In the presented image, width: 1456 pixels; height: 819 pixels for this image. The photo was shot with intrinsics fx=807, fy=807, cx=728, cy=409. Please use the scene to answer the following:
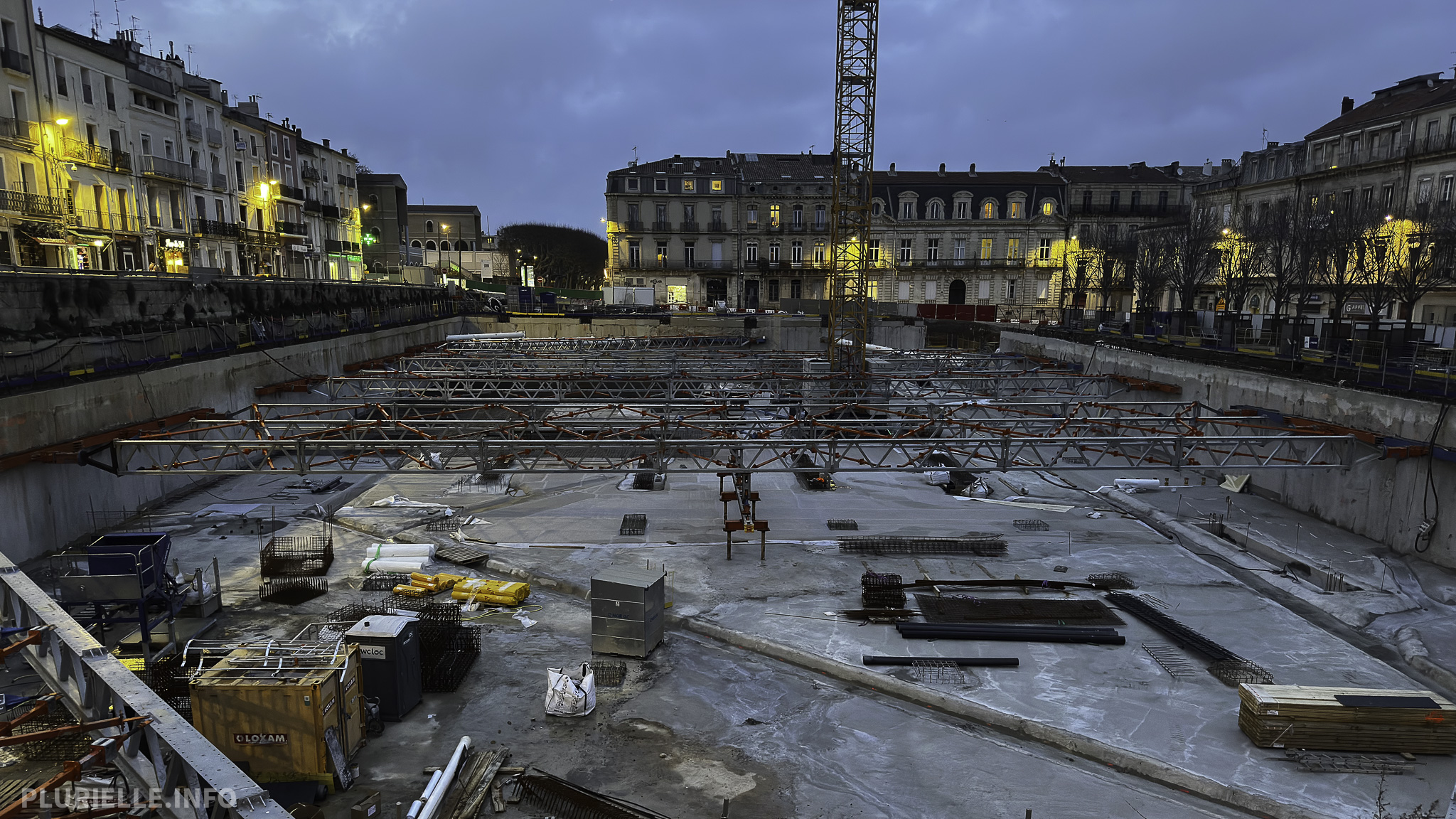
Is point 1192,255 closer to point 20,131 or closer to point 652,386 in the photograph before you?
point 652,386

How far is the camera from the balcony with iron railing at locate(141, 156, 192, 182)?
46594 millimetres

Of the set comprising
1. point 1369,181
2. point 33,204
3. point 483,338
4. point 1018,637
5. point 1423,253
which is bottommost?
point 1018,637

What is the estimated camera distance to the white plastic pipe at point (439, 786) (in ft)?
32.0

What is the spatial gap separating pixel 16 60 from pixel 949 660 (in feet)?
160

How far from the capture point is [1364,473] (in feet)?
69.6

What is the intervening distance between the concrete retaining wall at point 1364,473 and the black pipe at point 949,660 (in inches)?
446

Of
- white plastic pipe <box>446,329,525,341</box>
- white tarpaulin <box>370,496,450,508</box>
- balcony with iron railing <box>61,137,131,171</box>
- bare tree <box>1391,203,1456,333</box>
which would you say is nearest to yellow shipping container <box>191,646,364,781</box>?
white tarpaulin <box>370,496,450,508</box>

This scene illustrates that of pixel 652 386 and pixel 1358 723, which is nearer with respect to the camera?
pixel 1358 723

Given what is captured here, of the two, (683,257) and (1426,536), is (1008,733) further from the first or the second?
(683,257)

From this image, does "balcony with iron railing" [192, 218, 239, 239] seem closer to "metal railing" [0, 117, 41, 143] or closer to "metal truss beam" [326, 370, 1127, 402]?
"metal railing" [0, 117, 41, 143]

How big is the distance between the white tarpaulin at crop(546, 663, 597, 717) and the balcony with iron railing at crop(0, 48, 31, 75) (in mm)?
→ 44389

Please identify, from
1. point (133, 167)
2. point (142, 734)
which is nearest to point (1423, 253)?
point (142, 734)

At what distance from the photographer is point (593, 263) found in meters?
132

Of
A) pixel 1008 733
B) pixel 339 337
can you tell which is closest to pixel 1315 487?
pixel 1008 733
